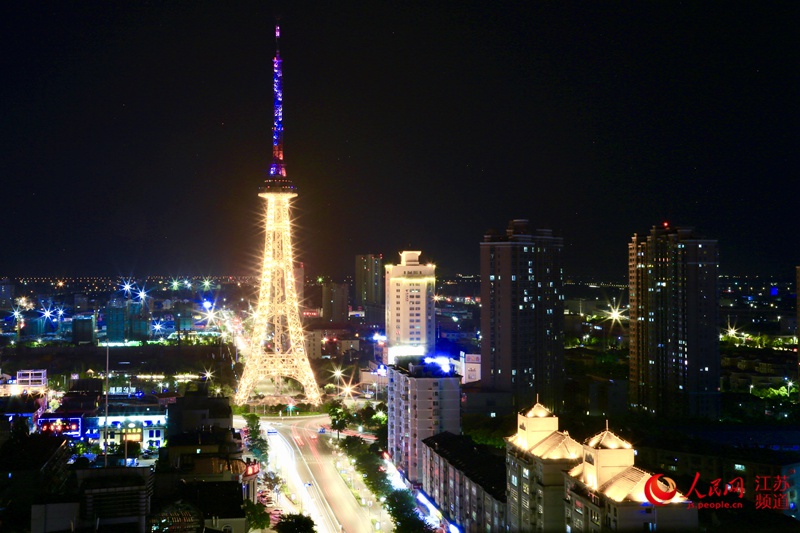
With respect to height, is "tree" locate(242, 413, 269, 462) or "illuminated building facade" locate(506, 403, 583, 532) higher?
"illuminated building facade" locate(506, 403, 583, 532)

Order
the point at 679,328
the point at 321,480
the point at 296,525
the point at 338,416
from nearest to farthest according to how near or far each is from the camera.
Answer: the point at 296,525
the point at 321,480
the point at 338,416
the point at 679,328

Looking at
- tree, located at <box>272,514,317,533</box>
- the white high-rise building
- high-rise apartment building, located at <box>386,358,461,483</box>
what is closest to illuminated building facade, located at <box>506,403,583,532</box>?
tree, located at <box>272,514,317,533</box>

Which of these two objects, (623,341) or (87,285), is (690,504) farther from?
(87,285)

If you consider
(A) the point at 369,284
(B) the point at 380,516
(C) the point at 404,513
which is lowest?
(B) the point at 380,516

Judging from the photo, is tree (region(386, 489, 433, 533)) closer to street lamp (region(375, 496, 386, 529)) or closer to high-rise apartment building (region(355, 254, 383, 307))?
street lamp (region(375, 496, 386, 529))

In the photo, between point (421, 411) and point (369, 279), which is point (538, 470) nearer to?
point (421, 411)

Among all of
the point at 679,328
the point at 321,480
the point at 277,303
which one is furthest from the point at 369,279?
the point at 321,480

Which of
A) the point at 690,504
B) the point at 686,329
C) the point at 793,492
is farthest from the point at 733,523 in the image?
the point at 686,329
